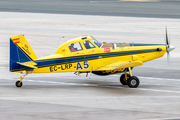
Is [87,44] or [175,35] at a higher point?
[175,35]

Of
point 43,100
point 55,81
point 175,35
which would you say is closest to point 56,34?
→ point 175,35

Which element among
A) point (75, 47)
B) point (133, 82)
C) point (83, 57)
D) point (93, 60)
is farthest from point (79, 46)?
point (133, 82)

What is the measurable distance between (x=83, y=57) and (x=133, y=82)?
2.63 meters

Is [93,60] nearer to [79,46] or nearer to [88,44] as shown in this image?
[88,44]

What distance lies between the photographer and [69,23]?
42719 mm

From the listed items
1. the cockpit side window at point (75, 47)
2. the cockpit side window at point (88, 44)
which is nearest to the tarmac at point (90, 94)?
the cockpit side window at point (75, 47)

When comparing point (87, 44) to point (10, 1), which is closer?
point (87, 44)

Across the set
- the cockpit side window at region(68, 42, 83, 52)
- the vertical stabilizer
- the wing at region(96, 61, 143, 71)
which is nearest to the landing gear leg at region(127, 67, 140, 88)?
the wing at region(96, 61, 143, 71)

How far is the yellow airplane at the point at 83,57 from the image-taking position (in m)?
16.4

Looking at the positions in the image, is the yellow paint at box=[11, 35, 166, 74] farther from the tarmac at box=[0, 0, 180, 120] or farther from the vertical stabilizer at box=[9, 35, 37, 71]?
the tarmac at box=[0, 0, 180, 120]

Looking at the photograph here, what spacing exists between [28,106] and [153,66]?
437 inches

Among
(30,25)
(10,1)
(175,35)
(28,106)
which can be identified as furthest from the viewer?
(10,1)

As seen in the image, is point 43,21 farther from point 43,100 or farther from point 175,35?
point 43,100

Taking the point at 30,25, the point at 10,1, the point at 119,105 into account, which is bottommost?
the point at 119,105
